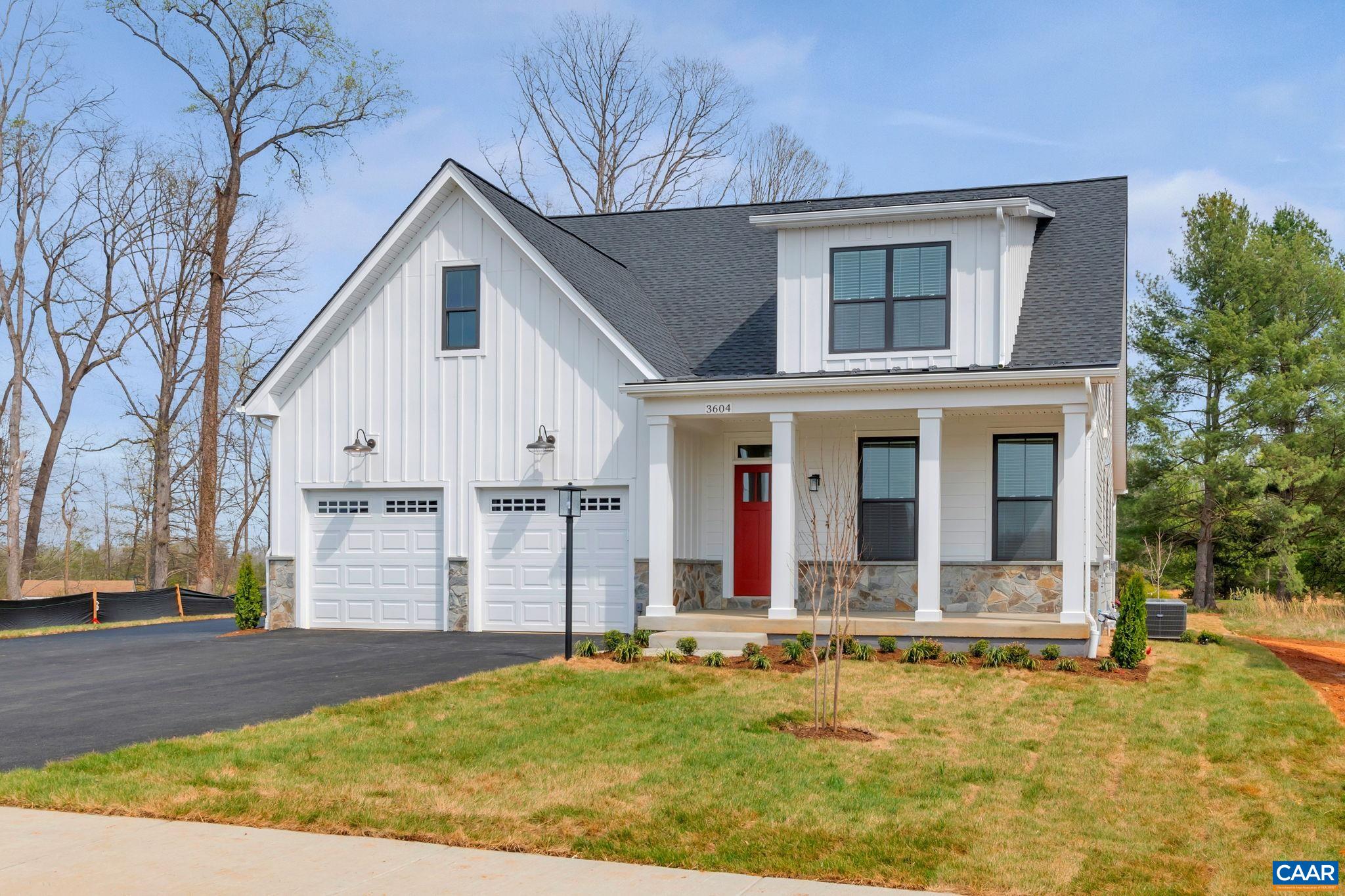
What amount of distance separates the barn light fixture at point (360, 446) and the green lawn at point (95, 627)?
19.8ft

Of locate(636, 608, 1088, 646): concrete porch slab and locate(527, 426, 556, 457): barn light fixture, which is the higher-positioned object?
locate(527, 426, 556, 457): barn light fixture

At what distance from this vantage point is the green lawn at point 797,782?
6.26m

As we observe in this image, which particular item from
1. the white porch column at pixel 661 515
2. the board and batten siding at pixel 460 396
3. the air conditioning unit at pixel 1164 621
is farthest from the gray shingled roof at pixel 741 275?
the air conditioning unit at pixel 1164 621

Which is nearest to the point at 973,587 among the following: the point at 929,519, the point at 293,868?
the point at 929,519

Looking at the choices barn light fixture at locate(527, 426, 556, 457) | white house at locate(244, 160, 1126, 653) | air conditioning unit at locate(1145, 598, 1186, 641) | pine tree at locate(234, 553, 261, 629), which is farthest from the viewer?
air conditioning unit at locate(1145, 598, 1186, 641)

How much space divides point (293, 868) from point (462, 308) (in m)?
12.6

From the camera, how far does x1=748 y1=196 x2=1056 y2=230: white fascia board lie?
50.1ft

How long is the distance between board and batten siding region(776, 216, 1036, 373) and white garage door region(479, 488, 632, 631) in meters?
3.53

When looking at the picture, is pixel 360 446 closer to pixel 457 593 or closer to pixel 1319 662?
pixel 457 593

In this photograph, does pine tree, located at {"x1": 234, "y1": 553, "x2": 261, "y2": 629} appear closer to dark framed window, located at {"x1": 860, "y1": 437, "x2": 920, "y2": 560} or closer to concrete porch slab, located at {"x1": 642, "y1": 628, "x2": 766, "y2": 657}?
concrete porch slab, located at {"x1": 642, "y1": 628, "x2": 766, "y2": 657}

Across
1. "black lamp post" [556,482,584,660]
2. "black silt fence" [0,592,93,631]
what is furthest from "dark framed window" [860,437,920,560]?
"black silt fence" [0,592,93,631]

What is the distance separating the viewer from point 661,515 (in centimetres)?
1577

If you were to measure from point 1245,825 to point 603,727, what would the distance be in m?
4.81

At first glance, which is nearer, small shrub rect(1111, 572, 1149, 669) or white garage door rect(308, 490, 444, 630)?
small shrub rect(1111, 572, 1149, 669)
